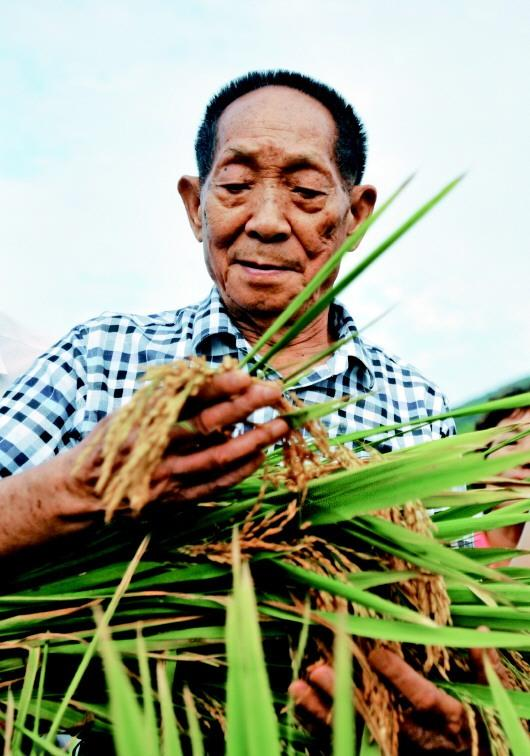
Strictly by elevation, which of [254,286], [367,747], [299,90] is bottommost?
Result: [367,747]

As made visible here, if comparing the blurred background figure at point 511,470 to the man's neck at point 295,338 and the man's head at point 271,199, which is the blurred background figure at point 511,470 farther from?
the man's head at point 271,199

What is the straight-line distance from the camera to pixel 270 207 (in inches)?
70.6

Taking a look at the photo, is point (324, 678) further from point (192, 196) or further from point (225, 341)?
point (192, 196)

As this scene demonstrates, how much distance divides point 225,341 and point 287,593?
1.11 metres

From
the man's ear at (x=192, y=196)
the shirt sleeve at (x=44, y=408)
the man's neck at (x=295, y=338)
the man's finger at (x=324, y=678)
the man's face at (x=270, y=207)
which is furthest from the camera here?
the man's ear at (x=192, y=196)

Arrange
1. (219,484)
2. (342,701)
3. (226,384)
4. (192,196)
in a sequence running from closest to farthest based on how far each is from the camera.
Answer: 1. (342,701)
2. (226,384)
3. (219,484)
4. (192,196)

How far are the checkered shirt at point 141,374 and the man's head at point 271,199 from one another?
140 millimetres

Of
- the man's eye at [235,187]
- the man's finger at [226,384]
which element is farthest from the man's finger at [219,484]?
the man's eye at [235,187]

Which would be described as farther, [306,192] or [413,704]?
[306,192]

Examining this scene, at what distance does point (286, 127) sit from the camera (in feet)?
6.15

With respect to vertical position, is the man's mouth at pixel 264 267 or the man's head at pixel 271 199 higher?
the man's head at pixel 271 199

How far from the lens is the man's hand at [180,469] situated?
728 millimetres

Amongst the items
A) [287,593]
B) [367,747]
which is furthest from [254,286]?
[367,747]

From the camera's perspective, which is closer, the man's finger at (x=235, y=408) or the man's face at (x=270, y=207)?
the man's finger at (x=235, y=408)
